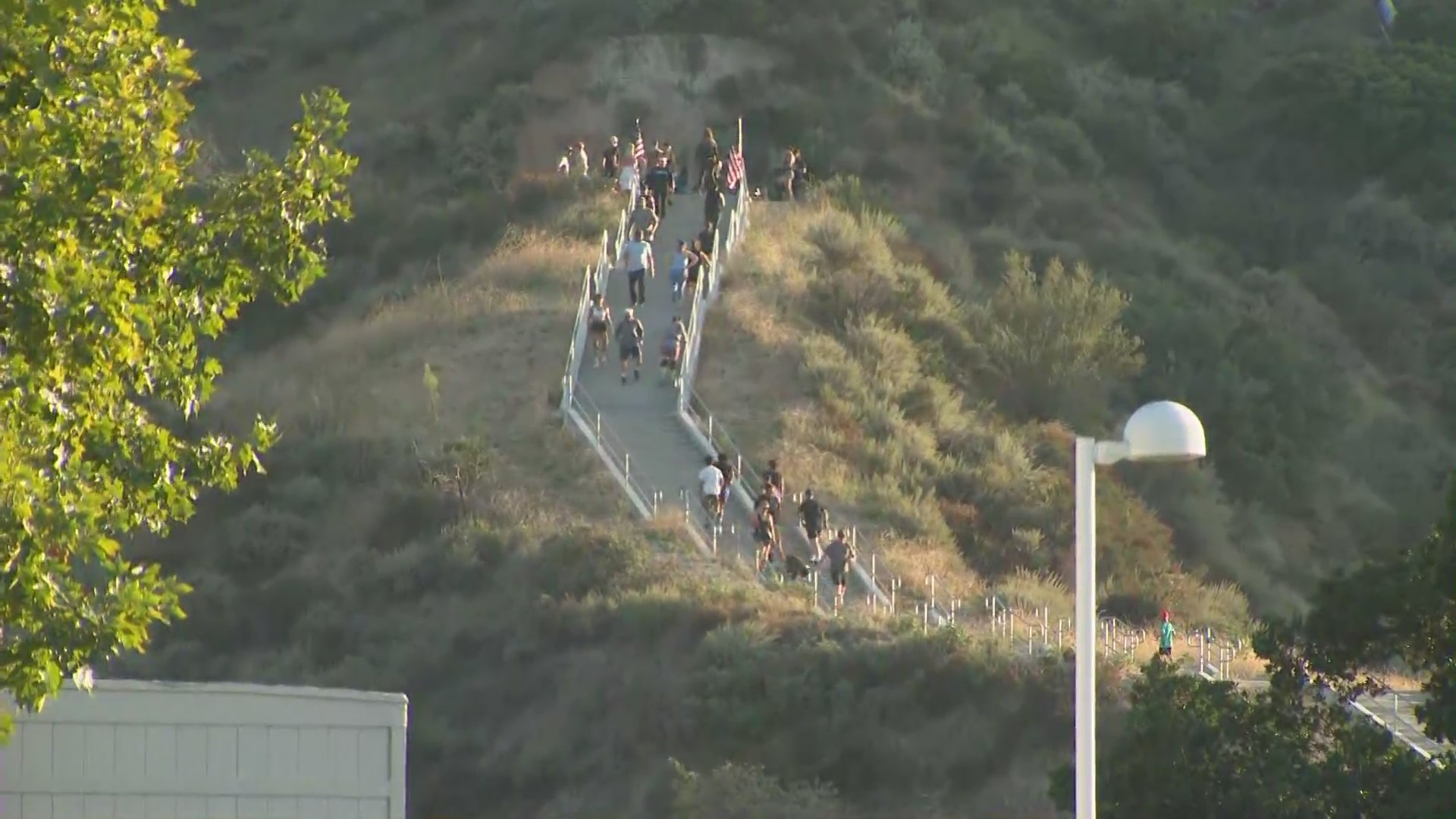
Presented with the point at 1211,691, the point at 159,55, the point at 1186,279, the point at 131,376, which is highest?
the point at 159,55

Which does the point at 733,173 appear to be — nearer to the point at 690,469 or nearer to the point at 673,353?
the point at 673,353

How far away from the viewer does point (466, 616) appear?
37656 millimetres

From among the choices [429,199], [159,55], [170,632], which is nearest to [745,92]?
[429,199]

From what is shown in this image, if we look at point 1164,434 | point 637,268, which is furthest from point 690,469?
point 1164,434

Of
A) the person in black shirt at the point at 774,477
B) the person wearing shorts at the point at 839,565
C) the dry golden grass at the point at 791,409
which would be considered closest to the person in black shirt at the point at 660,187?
the dry golden grass at the point at 791,409

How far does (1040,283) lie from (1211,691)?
2831 centimetres

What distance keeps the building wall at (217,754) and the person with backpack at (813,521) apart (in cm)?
1541

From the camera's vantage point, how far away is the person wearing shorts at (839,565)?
36438 millimetres

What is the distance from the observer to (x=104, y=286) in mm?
16000

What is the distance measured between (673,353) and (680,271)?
2384 mm

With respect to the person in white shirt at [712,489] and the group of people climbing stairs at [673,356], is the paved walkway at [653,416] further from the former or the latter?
the person in white shirt at [712,489]

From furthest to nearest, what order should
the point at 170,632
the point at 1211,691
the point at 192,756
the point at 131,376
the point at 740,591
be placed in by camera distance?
the point at 170,632 → the point at 740,591 → the point at 1211,691 → the point at 192,756 → the point at 131,376

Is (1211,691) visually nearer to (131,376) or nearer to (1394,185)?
(131,376)

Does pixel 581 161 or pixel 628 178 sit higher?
pixel 628 178
